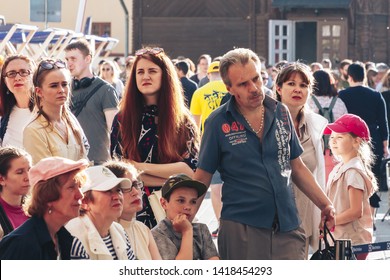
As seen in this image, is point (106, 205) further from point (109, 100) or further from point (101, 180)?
point (109, 100)

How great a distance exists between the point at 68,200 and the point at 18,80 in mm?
3245

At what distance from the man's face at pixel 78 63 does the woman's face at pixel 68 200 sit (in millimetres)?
4369

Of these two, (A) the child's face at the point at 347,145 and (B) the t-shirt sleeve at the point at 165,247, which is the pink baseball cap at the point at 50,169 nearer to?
(B) the t-shirt sleeve at the point at 165,247

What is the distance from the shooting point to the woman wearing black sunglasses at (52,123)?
7.25 metres

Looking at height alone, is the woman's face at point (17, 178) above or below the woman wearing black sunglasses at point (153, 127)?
below

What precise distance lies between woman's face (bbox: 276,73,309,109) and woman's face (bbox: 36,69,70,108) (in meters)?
1.49

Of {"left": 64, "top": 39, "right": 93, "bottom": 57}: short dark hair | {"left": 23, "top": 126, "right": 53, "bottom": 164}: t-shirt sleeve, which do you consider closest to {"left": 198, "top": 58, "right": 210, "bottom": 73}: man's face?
{"left": 64, "top": 39, "right": 93, "bottom": 57}: short dark hair

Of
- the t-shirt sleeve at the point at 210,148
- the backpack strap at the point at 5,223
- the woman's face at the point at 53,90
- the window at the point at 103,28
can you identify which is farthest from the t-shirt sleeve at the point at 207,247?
the window at the point at 103,28

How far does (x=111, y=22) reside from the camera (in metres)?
48.8

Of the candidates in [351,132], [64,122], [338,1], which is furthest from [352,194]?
[338,1]

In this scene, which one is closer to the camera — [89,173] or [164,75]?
[89,173]

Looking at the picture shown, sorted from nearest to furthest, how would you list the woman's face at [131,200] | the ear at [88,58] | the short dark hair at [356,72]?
the woman's face at [131,200] < the ear at [88,58] < the short dark hair at [356,72]

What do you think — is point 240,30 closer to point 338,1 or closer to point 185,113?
point 338,1
